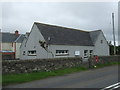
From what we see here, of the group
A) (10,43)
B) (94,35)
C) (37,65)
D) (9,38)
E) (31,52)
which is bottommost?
(37,65)

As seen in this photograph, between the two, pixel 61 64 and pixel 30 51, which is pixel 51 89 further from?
pixel 30 51

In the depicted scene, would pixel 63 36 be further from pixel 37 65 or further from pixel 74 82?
pixel 74 82

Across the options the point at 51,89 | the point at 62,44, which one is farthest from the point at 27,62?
the point at 62,44

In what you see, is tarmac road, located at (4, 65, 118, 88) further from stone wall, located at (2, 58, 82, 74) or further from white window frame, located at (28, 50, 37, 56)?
white window frame, located at (28, 50, 37, 56)

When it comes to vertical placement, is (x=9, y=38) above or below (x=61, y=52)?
above

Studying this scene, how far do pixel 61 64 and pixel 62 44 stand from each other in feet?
34.2

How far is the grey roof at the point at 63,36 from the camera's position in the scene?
26.7 metres

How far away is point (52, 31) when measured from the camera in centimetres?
2847

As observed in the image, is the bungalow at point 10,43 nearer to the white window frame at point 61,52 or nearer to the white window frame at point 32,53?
the white window frame at point 32,53

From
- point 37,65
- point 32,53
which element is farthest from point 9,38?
point 37,65

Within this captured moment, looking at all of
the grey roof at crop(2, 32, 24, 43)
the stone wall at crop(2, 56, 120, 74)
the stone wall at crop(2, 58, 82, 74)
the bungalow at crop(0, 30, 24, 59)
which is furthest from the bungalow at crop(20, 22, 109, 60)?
the grey roof at crop(2, 32, 24, 43)

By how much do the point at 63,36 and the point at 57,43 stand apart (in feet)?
10.8

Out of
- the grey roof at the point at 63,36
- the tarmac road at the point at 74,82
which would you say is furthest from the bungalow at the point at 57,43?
the tarmac road at the point at 74,82

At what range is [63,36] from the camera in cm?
2898
